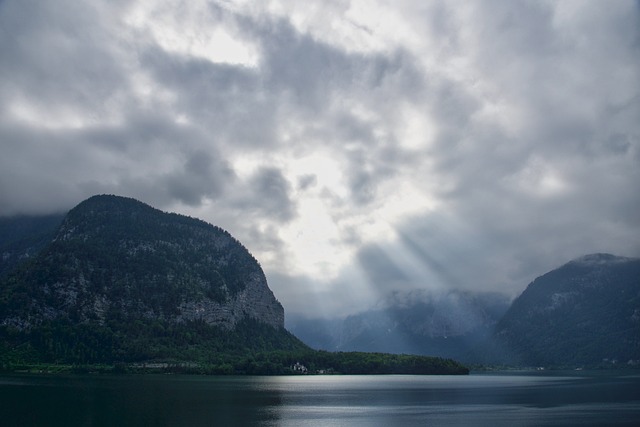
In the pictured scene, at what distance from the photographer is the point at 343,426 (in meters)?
103

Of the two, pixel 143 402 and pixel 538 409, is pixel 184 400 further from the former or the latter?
pixel 538 409

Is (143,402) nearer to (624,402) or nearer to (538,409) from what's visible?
(538,409)

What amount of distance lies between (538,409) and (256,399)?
68716mm

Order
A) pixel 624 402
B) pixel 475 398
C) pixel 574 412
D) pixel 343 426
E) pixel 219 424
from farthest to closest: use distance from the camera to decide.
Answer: pixel 475 398 < pixel 624 402 < pixel 574 412 < pixel 343 426 < pixel 219 424

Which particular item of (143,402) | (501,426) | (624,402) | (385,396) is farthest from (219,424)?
(624,402)

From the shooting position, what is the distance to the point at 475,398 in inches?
6437

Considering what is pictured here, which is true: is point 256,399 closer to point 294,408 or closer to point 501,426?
point 294,408

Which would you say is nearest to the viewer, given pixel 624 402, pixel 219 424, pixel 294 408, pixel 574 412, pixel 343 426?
pixel 219 424

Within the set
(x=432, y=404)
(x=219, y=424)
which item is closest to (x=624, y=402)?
(x=432, y=404)

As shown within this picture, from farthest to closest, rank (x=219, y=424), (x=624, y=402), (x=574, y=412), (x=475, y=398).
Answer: (x=475, y=398)
(x=624, y=402)
(x=574, y=412)
(x=219, y=424)

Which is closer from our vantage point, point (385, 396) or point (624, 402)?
point (624, 402)

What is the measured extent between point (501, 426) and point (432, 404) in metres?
48.0

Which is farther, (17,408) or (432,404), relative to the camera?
(432,404)

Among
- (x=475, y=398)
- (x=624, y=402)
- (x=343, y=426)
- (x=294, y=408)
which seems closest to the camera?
(x=343, y=426)
